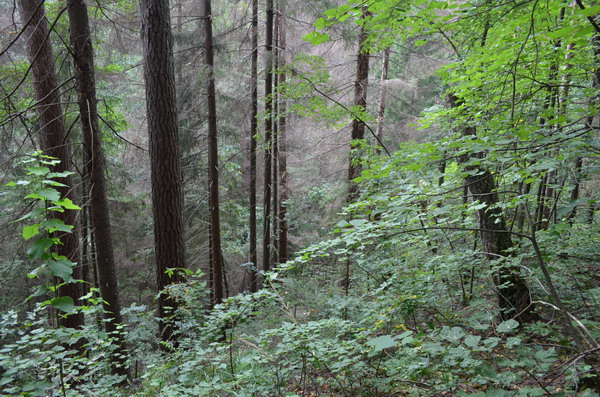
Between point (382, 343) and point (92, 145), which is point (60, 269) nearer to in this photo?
point (382, 343)

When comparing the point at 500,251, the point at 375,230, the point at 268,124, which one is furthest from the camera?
the point at 268,124

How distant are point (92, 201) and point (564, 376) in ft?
20.7

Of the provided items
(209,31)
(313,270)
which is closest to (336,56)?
(209,31)

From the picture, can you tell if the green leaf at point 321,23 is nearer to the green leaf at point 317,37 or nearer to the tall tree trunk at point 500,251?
the green leaf at point 317,37

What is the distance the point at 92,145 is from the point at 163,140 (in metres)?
1.05

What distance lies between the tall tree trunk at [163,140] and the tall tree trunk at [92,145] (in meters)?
0.90

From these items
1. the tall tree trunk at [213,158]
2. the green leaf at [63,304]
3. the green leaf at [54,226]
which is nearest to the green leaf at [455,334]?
the green leaf at [63,304]

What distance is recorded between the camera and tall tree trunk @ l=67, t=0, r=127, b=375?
489 centimetres

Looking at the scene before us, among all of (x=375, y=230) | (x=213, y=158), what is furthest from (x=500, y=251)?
(x=213, y=158)

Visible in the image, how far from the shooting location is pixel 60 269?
238 cm

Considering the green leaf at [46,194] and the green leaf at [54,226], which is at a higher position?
the green leaf at [46,194]

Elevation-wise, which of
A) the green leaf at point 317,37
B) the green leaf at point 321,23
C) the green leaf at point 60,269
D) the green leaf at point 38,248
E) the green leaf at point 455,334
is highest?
the green leaf at point 321,23

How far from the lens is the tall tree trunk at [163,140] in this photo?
478cm

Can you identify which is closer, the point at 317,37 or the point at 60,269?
the point at 60,269
